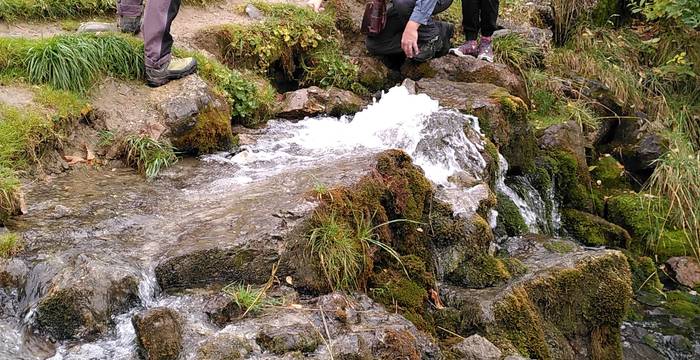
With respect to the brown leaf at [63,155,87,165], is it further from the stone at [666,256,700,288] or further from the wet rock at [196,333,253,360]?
the stone at [666,256,700,288]

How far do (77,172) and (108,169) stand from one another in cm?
23

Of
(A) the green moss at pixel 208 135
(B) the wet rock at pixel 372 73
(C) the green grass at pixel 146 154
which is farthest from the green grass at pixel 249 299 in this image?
(B) the wet rock at pixel 372 73

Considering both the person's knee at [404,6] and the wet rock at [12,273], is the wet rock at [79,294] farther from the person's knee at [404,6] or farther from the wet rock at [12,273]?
the person's knee at [404,6]

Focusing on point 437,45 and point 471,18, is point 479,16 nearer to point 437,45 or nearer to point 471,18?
point 471,18

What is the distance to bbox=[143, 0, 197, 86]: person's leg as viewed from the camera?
5.60 meters

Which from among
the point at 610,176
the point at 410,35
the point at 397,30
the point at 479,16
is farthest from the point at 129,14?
the point at 610,176

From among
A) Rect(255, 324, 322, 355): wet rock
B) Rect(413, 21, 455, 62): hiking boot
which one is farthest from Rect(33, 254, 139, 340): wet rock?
Rect(413, 21, 455, 62): hiking boot

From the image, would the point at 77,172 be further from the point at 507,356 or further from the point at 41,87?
the point at 507,356

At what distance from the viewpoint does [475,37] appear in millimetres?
8039

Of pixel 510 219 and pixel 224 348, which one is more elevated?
pixel 224 348

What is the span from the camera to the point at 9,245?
151 inches

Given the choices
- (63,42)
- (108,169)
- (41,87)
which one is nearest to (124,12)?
(63,42)

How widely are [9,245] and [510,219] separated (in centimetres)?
411

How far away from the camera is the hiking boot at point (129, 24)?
6340 mm
